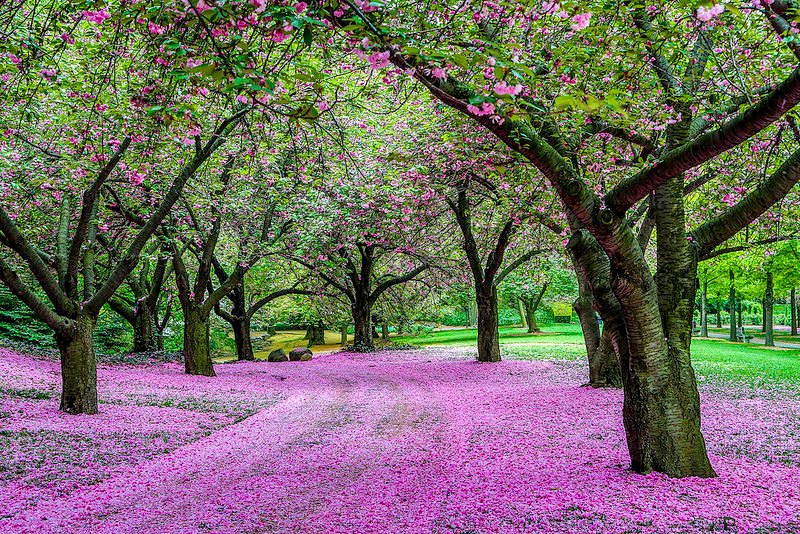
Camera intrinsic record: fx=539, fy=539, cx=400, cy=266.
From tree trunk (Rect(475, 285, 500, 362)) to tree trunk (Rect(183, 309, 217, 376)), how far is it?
9.82m

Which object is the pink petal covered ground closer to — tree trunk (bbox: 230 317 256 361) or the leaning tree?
the leaning tree

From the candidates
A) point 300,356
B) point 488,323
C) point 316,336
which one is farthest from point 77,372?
point 316,336

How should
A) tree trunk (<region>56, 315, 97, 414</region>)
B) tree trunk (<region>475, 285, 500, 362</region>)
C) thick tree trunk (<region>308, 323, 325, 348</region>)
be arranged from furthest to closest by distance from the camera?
thick tree trunk (<region>308, 323, 325, 348</region>)
tree trunk (<region>475, 285, 500, 362</region>)
tree trunk (<region>56, 315, 97, 414</region>)

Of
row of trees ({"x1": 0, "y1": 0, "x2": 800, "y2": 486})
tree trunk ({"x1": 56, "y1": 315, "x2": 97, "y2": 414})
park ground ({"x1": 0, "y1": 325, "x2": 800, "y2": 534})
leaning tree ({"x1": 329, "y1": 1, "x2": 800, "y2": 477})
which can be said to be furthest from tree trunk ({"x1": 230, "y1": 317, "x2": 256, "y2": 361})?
leaning tree ({"x1": 329, "y1": 1, "x2": 800, "y2": 477})

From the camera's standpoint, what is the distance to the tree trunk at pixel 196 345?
1741 cm

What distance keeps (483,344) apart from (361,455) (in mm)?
13831

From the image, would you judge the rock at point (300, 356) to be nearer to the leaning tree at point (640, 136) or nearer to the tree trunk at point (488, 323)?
the tree trunk at point (488, 323)

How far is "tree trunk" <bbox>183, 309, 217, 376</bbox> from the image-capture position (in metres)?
17.4

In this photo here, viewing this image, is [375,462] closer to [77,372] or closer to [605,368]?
[77,372]

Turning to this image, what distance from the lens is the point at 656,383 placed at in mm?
5738

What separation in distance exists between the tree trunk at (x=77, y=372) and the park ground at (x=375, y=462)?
358 mm

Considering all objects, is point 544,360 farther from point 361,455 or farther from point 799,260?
point 361,455

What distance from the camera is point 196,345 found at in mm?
17625

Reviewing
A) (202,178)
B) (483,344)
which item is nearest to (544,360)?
(483,344)
